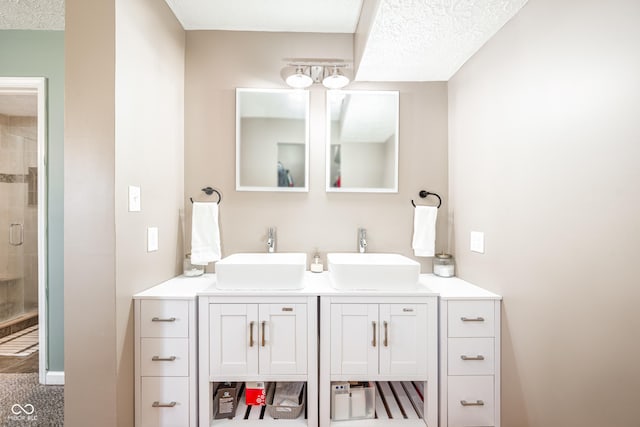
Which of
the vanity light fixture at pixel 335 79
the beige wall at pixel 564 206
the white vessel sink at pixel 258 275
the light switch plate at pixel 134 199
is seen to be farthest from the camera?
the vanity light fixture at pixel 335 79

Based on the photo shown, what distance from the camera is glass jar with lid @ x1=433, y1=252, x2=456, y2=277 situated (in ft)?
6.22

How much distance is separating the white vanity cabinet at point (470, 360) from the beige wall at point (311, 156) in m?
0.56

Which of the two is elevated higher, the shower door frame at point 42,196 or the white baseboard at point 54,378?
the shower door frame at point 42,196

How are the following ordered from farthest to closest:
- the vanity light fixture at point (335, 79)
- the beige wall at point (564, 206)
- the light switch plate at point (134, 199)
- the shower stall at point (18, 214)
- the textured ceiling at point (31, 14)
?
the shower stall at point (18, 214)
the vanity light fixture at point (335, 79)
the textured ceiling at point (31, 14)
the light switch plate at point (134, 199)
the beige wall at point (564, 206)

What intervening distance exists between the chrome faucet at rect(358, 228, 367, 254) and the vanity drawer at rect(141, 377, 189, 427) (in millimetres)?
1254

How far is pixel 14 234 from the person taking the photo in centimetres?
280

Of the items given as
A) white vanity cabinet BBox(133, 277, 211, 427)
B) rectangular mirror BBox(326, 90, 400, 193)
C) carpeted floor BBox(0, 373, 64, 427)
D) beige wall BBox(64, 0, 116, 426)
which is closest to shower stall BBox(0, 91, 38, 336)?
carpeted floor BBox(0, 373, 64, 427)

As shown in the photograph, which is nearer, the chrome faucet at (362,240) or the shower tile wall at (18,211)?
the chrome faucet at (362,240)

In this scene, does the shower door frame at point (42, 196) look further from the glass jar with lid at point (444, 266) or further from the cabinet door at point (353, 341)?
the glass jar with lid at point (444, 266)

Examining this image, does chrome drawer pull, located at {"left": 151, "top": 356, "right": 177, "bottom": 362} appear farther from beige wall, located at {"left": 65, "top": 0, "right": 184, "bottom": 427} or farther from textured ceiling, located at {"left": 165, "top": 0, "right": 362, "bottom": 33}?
textured ceiling, located at {"left": 165, "top": 0, "right": 362, "bottom": 33}

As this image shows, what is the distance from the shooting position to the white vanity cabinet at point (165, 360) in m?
1.43

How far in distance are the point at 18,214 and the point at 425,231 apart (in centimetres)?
377

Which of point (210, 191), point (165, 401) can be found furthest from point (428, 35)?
point (165, 401)

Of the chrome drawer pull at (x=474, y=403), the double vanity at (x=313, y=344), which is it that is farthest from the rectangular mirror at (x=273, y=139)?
the chrome drawer pull at (x=474, y=403)
